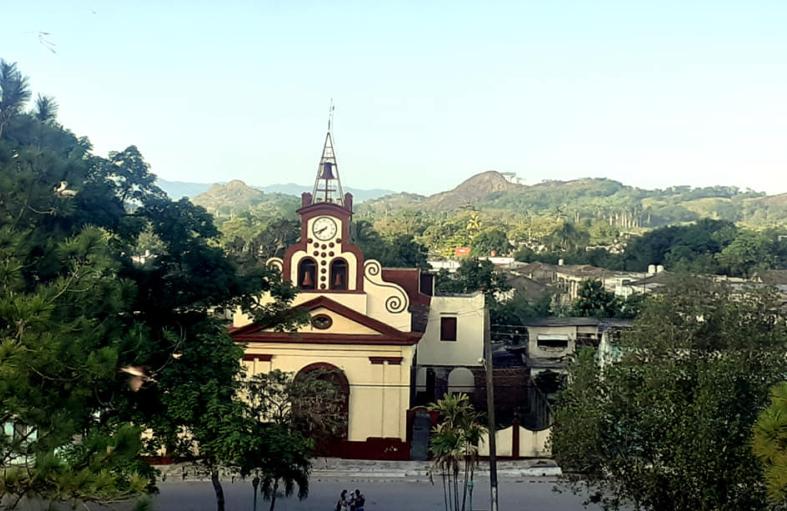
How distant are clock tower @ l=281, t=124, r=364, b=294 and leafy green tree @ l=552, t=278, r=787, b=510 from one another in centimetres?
1004

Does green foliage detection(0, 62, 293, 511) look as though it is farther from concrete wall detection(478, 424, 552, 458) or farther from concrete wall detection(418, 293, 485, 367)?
concrete wall detection(418, 293, 485, 367)

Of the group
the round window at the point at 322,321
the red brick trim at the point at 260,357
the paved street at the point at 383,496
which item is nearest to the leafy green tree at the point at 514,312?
the round window at the point at 322,321

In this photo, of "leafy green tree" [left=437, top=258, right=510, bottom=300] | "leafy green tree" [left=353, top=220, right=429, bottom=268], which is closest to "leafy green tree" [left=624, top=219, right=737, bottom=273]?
"leafy green tree" [left=353, top=220, right=429, bottom=268]

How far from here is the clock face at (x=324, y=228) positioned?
2319 centimetres

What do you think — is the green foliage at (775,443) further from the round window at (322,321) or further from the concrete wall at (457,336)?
the concrete wall at (457,336)

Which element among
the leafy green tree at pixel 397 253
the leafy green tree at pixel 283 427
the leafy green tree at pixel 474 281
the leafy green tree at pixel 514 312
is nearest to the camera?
the leafy green tree at pixel 283 427

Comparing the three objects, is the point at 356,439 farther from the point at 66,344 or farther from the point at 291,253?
the point at 66,344

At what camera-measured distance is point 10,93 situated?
967 centimetres

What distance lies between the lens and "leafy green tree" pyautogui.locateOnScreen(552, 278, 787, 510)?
10.8 meters

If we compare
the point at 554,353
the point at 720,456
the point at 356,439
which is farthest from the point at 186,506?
the point at 554,353

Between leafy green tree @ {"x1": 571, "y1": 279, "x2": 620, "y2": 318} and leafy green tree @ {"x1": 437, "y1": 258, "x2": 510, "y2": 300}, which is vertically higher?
leafy green tree @ {"x1": 437, "y1": 258, "x2": 510, "y2": 300}

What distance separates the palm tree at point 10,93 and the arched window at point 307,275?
44.0ft

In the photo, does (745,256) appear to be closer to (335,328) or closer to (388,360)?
(388,360)

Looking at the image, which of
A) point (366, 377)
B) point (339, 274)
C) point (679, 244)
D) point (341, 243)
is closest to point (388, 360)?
point (366, 377)
